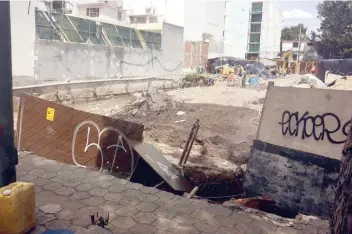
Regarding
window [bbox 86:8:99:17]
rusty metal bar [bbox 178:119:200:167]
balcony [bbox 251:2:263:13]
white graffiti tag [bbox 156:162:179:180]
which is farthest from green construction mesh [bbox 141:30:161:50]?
balcony [bbox 251:2:263:13]

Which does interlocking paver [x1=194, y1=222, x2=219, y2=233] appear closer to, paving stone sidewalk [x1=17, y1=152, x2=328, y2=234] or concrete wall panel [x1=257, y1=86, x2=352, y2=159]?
paving stone sidewalk [x1=17, y1=152, x2=328, y2=234]

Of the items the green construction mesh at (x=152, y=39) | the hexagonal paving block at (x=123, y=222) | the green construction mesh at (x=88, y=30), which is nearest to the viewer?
the hexagonal paving block at (x=123, y=222)

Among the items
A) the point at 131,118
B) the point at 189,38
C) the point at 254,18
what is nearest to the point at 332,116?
the point at 131,118

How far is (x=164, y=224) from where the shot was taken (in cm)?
342

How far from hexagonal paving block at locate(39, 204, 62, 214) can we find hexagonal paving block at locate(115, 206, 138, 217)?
661 mm

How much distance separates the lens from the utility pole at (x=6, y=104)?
2875 mm

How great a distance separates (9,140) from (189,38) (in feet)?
126

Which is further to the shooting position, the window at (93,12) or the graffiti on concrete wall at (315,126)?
the window at (93,12)

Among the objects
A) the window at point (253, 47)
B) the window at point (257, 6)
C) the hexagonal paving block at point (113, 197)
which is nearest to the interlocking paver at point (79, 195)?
the hexagonal paving block at point (113, 197)

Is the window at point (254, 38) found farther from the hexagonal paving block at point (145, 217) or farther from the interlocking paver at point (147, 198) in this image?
the hexagonal paving block at point (145, 217)

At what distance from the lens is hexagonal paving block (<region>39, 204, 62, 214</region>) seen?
3523mm

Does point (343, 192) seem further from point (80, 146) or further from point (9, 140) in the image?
point (80, 146)

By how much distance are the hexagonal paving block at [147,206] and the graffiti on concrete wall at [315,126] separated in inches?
80.6

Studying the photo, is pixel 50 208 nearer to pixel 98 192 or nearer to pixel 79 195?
pixel 79 195
